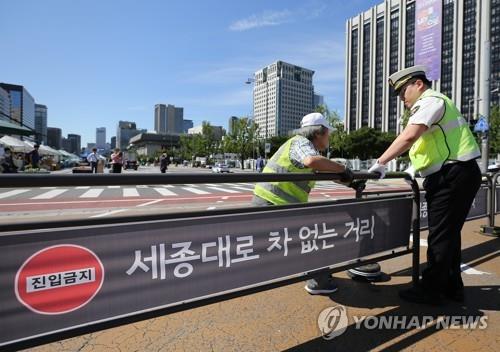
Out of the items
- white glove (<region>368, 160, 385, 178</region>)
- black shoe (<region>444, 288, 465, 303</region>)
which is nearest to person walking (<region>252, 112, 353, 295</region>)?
white glove (<region>368, 160, 385, 178</region>)

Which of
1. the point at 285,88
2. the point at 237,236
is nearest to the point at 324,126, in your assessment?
the point at 237,236

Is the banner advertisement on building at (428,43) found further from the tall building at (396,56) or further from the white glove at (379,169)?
the tall building at (396,56)

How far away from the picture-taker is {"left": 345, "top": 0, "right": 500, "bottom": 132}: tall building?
87.7m

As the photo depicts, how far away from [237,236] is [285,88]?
76.9 metres

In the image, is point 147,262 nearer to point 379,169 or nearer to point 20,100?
point 379,169

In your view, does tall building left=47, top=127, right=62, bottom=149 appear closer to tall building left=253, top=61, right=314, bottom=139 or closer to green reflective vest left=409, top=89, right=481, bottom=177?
tall building left=253, top=61, right=314, bottom=139

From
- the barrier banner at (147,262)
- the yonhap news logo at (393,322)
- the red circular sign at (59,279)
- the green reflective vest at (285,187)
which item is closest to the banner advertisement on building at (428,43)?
the green reflective vest at (285,187)

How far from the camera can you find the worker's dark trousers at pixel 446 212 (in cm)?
315

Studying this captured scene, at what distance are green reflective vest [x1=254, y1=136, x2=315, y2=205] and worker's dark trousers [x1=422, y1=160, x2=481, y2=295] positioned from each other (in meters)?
1.05

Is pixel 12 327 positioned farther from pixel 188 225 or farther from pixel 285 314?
pixel 285 314

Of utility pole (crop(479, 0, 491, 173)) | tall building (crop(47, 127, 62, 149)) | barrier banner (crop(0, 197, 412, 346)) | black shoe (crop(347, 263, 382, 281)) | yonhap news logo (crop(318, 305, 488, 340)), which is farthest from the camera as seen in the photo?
tall building (crop(47, 127, 62, 149))

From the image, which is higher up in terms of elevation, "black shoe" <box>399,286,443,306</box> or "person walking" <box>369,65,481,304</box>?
"person walking" <box>369,65,481,304</box>

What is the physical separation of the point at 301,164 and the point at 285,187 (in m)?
0.24

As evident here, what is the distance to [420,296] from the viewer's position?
3.36 metres
